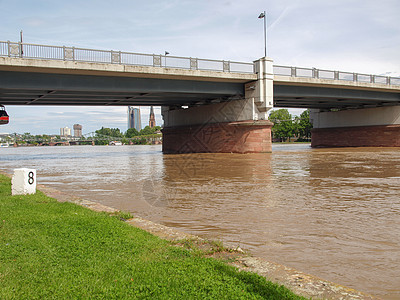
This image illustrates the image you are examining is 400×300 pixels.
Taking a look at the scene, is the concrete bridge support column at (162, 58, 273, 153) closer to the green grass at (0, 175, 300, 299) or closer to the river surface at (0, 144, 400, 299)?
the river surface at (0, 144, 400, 299)

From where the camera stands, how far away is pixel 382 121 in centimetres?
5156

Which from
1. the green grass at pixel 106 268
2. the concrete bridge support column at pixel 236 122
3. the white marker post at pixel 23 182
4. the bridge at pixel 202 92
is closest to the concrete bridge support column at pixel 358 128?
the bridge at pixel 202 92

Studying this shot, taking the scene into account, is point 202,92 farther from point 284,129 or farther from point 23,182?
point 284,129

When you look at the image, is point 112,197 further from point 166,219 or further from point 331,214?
point 331,214

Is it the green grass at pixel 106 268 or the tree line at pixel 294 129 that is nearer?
the green grass at pixel 106 268

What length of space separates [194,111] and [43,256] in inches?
1517

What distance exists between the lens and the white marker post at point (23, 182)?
993cm

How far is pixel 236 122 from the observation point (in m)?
36.1

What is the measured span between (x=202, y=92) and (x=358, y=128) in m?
31.3

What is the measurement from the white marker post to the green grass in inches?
152

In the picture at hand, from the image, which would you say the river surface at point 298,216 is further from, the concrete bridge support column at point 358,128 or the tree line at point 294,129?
the tree line at point 294,129

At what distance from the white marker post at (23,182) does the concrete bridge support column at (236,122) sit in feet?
86.3

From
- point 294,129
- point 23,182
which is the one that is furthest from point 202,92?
point 294,129

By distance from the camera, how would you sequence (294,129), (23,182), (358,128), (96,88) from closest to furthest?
(23,182), (96,88), (358,128), (294,129)
